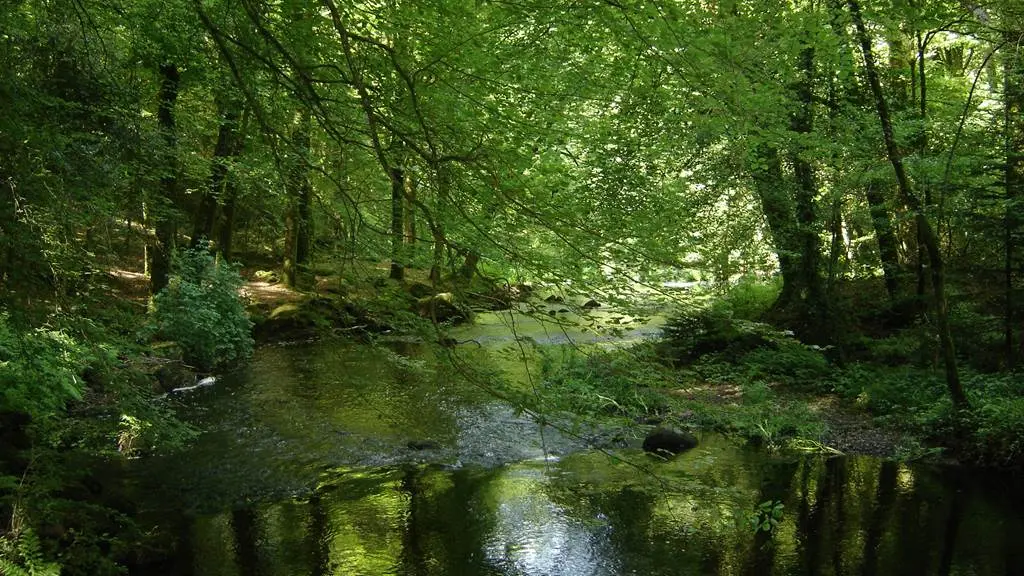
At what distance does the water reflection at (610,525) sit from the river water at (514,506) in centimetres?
2

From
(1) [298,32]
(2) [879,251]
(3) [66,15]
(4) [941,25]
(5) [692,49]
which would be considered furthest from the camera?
(2) [879,251]

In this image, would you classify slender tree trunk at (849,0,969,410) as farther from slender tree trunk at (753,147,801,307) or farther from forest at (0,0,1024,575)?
slender tree trunk at (753,147,801,307)

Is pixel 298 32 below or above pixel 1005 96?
below

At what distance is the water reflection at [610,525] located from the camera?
20.0ft

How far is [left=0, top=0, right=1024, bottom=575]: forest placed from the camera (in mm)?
3543

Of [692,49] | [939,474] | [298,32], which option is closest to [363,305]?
[298,32]

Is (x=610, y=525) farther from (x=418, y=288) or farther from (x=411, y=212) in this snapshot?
(x=411, y=212)

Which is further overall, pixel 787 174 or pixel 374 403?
pixel 787 174

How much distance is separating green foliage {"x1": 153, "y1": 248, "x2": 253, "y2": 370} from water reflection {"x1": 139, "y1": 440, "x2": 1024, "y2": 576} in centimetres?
570

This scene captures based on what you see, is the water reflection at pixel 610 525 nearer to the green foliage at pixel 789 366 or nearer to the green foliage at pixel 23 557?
the green foliage at pixel 23 557

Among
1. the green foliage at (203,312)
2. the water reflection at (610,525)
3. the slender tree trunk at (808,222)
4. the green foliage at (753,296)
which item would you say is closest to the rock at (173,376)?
the green foliage at (203,312)

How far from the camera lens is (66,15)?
5203mm

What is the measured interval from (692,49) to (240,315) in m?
12.0

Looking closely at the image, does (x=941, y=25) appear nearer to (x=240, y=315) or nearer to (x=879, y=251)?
(x=879, y=251)
